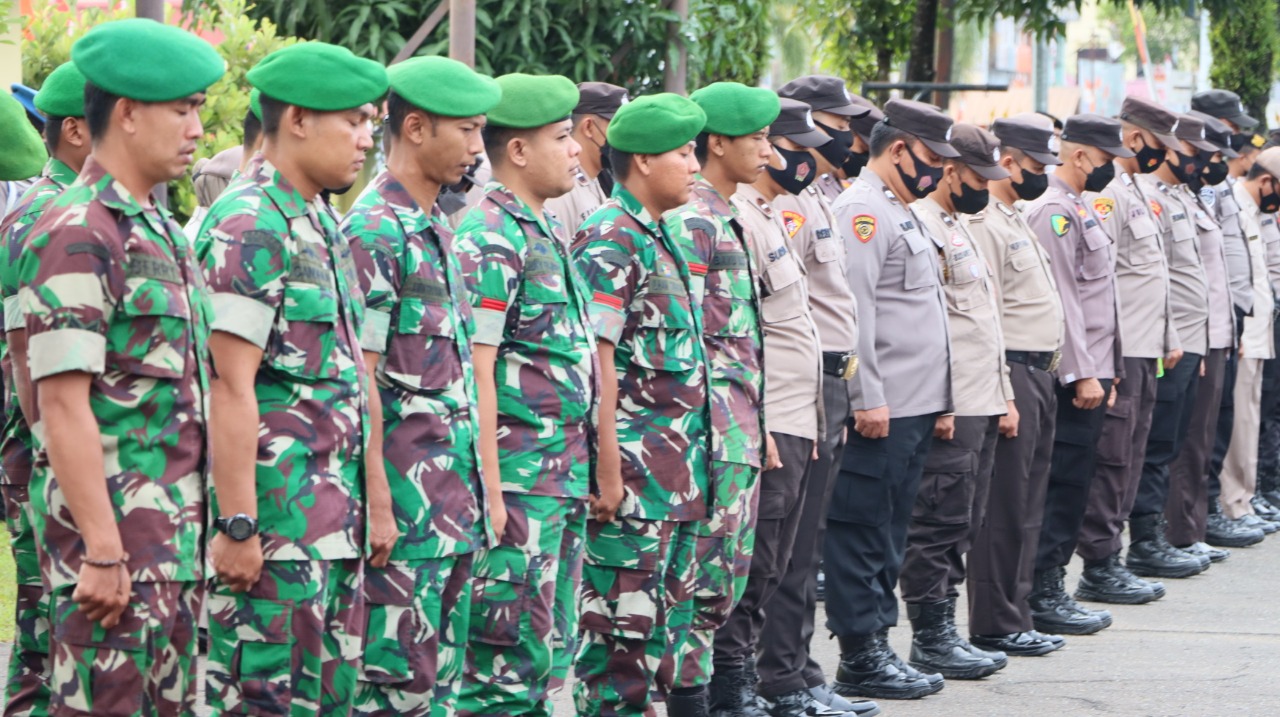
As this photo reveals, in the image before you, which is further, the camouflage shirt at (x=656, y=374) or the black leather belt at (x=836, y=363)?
the black leather belt at (x=836, y=363)

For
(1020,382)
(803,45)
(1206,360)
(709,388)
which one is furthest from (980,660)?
(803,45)

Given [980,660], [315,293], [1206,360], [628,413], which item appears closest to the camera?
[315,293]

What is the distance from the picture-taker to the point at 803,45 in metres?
41.2

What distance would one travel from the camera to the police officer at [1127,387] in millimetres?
8578

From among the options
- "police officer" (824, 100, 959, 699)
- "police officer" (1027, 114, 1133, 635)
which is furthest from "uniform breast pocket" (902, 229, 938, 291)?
"police officer" (1027, 114, 1133, 635)

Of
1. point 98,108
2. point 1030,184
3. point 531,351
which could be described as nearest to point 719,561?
point 531,351

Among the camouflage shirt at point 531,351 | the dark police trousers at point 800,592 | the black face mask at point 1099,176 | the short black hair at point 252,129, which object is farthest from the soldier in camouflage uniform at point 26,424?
the black face mask at point 1099,176

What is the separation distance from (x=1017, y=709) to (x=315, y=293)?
362cm

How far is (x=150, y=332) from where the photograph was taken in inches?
141

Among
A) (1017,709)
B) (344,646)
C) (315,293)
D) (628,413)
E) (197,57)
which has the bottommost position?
(1017,709)

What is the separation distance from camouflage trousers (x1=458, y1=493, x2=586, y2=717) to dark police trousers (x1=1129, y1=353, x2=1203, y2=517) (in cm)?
532

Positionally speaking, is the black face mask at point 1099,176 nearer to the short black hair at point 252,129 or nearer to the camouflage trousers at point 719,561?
the camouflage trousers at point 719,561

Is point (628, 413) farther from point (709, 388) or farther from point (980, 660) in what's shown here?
point (980, 660)

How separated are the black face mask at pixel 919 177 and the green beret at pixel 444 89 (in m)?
2.66
